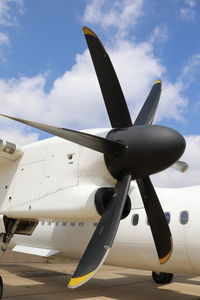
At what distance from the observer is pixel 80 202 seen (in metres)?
5.91

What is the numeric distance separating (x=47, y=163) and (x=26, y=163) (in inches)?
33.1

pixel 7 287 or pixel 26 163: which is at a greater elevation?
pixel 26 163

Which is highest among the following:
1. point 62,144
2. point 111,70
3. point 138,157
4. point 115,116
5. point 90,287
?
point 111,70

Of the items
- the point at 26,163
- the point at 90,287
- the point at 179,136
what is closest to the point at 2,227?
the point at 26,163

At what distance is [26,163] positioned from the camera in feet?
25.0

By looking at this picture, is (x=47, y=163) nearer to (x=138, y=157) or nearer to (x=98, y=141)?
(x=98, y=141)

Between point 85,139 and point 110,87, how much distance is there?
49.1 inches

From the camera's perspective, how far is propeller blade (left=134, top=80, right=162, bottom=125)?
7.11m

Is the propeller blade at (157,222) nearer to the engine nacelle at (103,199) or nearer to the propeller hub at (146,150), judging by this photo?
the engine nacelle at (103,199)

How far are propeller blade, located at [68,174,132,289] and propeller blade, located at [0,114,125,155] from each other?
595 millimetres

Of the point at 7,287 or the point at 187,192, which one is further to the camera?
the point at 7,287

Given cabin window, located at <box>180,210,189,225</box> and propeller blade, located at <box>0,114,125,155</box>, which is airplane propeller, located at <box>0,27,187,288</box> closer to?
propeller blade, located at <box>0,114,125,155</box>

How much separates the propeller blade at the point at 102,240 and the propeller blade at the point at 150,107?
1718 millimetres

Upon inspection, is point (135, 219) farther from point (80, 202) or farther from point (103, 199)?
point (80, 202)
